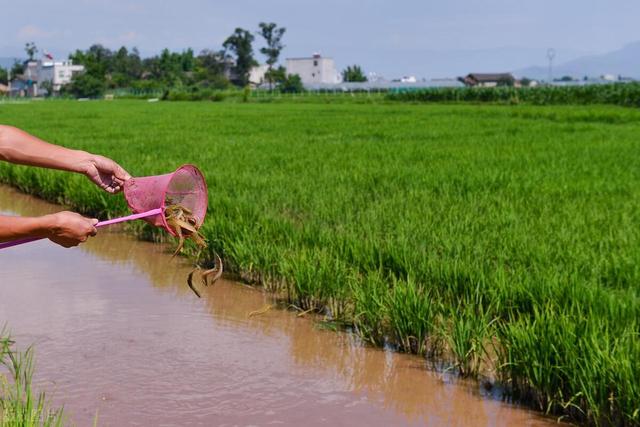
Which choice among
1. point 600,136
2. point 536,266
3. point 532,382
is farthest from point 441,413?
point 600,136

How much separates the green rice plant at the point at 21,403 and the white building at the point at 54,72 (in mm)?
93798

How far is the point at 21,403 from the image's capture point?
8.84ft

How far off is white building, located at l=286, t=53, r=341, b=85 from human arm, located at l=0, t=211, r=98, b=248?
105726 mm

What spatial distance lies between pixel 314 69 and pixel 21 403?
108 metres

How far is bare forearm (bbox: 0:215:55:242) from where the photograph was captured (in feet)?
6.98

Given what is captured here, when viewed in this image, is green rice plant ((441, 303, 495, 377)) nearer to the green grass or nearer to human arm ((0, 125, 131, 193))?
the green grass

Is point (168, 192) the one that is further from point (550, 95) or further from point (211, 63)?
point (211, 63)

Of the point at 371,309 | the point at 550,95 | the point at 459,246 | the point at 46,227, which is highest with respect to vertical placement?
the point at 46,227

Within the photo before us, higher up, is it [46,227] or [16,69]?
[16,69]

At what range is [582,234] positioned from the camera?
5.38m

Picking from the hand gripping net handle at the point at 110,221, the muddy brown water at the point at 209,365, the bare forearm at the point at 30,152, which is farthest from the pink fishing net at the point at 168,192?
the muddy brown water at the point at 209,365

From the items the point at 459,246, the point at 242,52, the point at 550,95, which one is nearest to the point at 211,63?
the point at 242,52

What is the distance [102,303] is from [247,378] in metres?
1.59

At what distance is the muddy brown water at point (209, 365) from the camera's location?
10.8 ft
